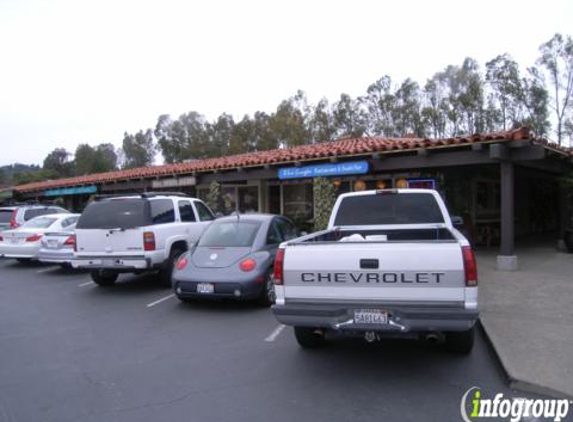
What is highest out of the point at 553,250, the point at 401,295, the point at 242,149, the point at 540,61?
the point at 540,61

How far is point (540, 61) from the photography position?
36.8 meters

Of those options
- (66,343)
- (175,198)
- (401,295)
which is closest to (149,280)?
(175,198)

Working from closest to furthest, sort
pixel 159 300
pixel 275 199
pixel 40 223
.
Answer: pixel 159 300 < pixel 40 223 < pixel 275 199

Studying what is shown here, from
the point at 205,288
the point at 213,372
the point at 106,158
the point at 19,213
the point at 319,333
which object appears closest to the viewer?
the point at 213,372

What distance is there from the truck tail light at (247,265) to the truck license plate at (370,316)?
3.18 m

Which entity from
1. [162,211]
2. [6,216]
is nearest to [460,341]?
[162,211]

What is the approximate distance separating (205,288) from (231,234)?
120 cm

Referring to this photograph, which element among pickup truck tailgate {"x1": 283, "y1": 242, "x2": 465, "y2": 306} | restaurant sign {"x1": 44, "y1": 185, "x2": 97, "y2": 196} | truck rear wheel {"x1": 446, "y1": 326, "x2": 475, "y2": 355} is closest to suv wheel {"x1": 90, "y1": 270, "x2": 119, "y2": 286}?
pickup truck tailgate {"x1": 283, "y1": 242, "x2": 465, "y2": 306}

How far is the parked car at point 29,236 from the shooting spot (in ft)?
40.3

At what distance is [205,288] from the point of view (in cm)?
714

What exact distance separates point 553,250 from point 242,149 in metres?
35.2

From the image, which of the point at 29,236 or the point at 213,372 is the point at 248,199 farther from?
the point at 213,372

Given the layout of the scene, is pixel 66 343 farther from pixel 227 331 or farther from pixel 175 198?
pixel 175 198

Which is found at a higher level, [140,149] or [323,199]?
[140,149]
